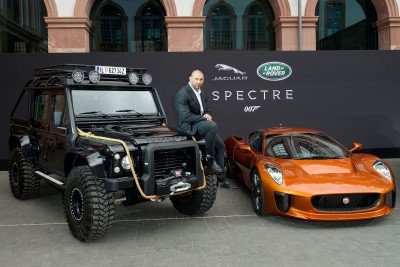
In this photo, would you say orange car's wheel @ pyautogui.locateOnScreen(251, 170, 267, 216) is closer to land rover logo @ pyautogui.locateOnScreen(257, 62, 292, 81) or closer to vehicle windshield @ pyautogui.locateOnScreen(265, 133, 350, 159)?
vehicle windshield @ pyautogui.locateOnScreen(265, 133, 350, 159)

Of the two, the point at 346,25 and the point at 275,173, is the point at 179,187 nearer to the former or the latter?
the point at 275,173

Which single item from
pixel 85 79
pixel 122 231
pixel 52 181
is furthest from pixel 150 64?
pixel 122 231

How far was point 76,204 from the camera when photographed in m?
4.96

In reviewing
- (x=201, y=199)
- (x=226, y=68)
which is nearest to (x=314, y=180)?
(x=201, y=199)

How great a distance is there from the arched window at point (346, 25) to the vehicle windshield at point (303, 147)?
7.96 m

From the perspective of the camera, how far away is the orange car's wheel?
225 inches

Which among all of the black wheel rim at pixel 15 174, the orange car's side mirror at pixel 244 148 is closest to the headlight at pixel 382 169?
the orange car's side mirror at pixel 244 148

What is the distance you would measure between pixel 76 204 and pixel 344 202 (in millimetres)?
3470

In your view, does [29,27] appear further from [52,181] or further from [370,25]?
[370,25]

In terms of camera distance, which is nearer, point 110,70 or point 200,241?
point 200,241

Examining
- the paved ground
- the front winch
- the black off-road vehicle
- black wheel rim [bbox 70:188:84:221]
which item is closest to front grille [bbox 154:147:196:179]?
the black off-road vehicle

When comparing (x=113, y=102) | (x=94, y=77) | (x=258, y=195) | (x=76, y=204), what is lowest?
(x=258, y=195)

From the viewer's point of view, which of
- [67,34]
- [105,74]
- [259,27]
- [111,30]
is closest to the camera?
[105,74]

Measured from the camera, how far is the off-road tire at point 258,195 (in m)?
5.70
